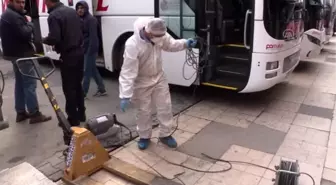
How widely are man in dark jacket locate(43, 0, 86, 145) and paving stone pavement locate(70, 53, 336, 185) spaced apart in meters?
1.01

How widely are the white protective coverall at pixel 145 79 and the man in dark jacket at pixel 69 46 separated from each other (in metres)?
0.90

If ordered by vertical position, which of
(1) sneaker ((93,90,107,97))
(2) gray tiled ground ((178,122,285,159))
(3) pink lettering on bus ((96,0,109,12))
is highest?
(3) pink lettering on bus ((96,0,109,12))

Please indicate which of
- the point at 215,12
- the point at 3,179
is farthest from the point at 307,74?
the point at 3,179

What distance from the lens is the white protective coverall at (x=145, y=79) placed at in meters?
Result: 3.17

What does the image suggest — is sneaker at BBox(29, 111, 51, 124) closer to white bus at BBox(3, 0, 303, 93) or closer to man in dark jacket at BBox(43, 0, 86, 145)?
man in dark jacket at BBox(43, 0, 86, 145)

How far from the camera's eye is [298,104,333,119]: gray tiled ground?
15.5 feet

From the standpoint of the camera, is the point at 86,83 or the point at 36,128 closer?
the point at 36,128

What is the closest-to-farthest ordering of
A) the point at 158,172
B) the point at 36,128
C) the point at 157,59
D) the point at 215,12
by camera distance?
the point at 158,172
the point at 157,59
the point at 36,128
the point at 215,12

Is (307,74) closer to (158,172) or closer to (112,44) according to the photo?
(112,44)

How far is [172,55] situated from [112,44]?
4.74ft

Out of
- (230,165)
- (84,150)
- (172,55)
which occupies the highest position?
(172,55)

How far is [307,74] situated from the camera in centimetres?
736

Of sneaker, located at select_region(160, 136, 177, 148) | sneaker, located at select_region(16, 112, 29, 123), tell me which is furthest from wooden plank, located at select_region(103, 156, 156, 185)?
sneaker, located at select_region(16, 112, 29, 123)

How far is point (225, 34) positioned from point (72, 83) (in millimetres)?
2873
